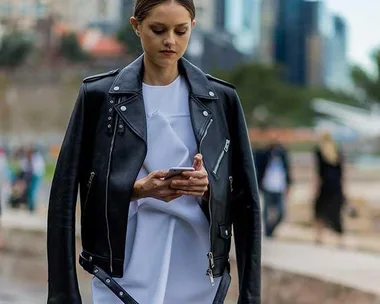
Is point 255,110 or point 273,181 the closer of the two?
point 273,181

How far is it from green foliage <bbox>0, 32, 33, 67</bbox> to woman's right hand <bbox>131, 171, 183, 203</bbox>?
194 feet

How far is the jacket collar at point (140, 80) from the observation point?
2.70 m

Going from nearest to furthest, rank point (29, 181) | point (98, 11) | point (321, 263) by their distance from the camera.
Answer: point (98, 11) → point (321, 263) → point (29, 181)

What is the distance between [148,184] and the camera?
2.56 meters

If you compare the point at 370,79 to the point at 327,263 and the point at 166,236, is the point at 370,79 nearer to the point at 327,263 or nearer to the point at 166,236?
the point at 327,263

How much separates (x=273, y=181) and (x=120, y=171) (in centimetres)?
1013

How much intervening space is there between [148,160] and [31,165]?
1724cm

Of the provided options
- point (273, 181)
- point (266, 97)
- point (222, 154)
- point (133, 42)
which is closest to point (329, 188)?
point (273, 181)

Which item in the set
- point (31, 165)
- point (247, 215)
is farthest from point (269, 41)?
point (247, 215)

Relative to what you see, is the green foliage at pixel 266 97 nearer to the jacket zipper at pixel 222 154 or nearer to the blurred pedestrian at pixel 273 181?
the blurred pedestrian at pixel 273 181

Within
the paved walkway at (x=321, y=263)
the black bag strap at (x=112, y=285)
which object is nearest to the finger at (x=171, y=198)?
the black bag strap at (x=112, y=285)

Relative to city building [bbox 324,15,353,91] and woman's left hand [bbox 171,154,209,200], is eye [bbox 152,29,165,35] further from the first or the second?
city building [bbox 324,15,353,91]

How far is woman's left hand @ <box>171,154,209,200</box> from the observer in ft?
8.25

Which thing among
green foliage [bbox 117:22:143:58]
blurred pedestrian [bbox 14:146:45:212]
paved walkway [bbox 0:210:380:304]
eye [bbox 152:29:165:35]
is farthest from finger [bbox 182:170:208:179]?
blurred pedestrian [bbox 14:146:45:212]
